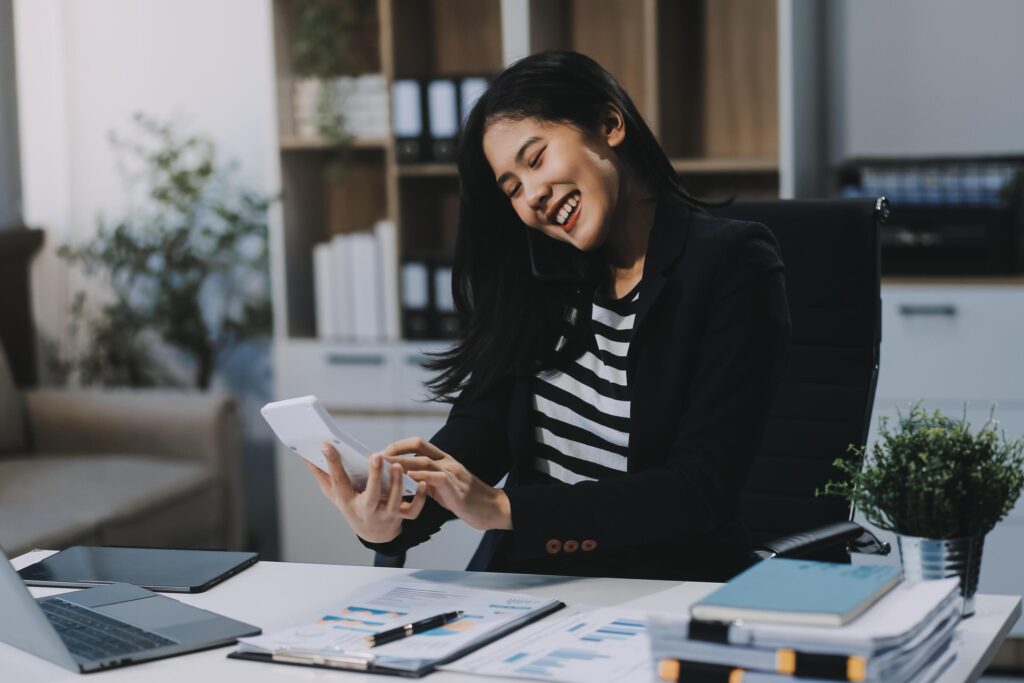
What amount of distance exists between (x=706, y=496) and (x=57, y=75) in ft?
11.0

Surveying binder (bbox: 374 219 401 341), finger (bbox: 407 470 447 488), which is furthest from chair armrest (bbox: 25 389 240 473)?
finger (bbox: 407 470 447 488)

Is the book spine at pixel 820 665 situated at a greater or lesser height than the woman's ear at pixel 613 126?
lesser

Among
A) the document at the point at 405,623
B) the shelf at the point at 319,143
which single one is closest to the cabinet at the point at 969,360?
the shelf at the point at 319,143

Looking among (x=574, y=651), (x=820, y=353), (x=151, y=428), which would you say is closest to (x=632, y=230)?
(x=820, y=353)

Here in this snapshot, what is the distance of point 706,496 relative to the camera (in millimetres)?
1615

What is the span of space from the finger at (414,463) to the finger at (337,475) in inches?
2.4

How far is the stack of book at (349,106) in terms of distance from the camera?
12.1ft

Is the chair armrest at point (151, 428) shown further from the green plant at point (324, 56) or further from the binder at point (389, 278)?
the green plant at point (324, 56)

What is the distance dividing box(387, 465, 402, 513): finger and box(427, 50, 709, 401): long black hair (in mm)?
345

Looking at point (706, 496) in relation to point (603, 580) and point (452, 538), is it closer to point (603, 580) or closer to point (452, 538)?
point (603, 580)

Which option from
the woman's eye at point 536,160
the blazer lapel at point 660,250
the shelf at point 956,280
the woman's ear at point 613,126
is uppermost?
the woman's ear at point 613,126

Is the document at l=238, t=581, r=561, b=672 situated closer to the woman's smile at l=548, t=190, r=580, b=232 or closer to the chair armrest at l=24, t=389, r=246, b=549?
the woman's smile at l=548, t=190, r=580, b=232

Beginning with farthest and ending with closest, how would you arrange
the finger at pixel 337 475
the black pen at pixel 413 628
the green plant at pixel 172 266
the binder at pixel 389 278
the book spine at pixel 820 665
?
the green plant at pixel 172 266, the binder at pixel 389 278, the finger at pixel 337 475, the black pen at pixel 413 628, the book spine at pixel 820 665

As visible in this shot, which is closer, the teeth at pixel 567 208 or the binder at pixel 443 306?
the teeth at pixel 567 208
